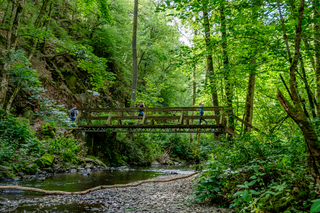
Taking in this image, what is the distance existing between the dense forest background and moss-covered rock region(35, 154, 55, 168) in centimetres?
32

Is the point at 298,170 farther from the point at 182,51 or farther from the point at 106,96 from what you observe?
the point at 106,96

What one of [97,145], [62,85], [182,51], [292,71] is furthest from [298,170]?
[62,85]

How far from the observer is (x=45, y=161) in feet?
32.5

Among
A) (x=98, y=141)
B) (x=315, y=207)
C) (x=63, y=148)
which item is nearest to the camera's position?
(x=315, y=207)

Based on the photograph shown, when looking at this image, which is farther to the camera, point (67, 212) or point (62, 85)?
point (62, 85)

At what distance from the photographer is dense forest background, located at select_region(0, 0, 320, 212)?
11.6 ft

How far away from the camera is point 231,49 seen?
6887 mm

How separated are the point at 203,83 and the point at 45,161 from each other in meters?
7.59

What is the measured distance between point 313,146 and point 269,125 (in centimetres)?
461

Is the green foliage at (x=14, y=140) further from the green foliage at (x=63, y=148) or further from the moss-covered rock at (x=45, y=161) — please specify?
the green foliage at (x=63, y=148)

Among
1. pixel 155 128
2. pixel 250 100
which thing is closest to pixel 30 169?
pixel 155 128

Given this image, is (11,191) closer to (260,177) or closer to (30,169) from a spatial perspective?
(30,169)

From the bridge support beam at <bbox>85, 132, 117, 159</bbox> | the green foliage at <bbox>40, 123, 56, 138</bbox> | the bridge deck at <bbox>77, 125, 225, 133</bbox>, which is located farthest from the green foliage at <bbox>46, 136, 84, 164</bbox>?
the bridge support beam at <bbox>85, 132, 117, 159</bbox>

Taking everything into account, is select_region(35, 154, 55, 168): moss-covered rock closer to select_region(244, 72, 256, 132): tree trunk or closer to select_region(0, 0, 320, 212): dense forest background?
select_region(0, 0, 320, 212): dense forest background
